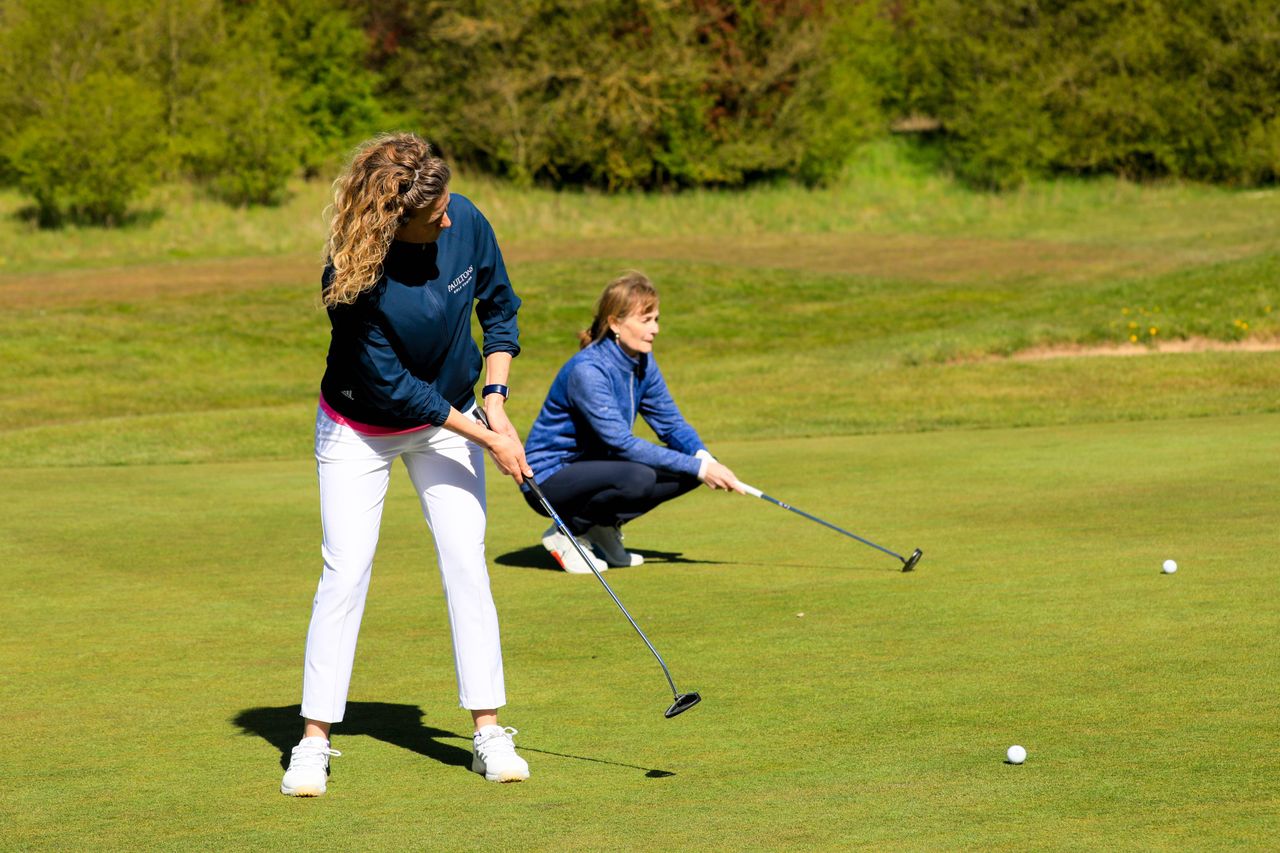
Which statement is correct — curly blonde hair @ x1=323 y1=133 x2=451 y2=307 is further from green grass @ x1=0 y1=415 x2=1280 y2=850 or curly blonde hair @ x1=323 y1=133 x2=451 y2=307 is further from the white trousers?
green grass @ x1=0 y1=415 x2=1280 y2=850

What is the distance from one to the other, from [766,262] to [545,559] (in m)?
25.4

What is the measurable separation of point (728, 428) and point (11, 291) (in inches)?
663

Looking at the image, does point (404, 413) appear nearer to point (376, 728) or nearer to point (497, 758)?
point (497, 758)

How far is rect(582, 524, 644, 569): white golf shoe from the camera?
28.2 ft

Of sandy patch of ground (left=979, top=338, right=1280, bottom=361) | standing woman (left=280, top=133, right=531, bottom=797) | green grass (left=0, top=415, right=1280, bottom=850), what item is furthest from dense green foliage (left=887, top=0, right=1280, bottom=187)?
standing woman (left=280, top=133, right=531, bottom=797)

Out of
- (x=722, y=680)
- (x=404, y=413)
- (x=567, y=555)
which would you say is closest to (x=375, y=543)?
(x=404, y=413)

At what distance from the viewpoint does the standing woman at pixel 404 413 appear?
4641mm

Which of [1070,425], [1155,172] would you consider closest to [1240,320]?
[1070,425]

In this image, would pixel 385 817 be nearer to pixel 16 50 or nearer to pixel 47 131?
pixel 47 131

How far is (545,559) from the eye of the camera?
29.3 feet

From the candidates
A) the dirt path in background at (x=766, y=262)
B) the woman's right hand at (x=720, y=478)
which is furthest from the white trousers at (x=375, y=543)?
the dirt path in background at (x=766, y=262)

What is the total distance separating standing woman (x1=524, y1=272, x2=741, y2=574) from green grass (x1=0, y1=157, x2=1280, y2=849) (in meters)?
0.35

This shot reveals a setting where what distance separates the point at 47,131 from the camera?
3469 centimetres

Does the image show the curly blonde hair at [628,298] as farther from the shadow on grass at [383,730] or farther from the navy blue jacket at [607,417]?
the shadow on grass at [383,730]
